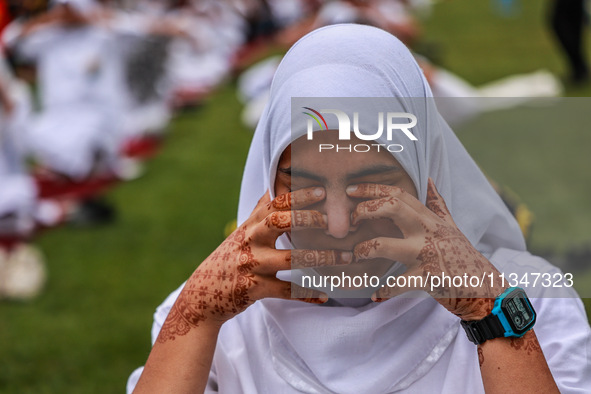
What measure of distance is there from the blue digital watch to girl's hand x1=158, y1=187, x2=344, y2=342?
10.5 inches

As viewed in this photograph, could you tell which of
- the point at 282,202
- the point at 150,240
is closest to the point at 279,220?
the point at 282,202

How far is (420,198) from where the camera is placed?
53.0 inches

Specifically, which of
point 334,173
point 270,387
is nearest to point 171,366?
point 270,387

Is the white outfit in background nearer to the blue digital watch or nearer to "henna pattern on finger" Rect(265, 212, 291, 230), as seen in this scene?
"henna pattern on finger" Rect(265, 212, 291, 230)

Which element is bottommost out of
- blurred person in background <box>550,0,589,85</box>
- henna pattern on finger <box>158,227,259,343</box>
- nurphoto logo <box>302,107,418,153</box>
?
henna pattern on finger <box>158,227,259,343</box>

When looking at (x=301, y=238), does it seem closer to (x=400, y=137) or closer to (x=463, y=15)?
(x=400, y=137)

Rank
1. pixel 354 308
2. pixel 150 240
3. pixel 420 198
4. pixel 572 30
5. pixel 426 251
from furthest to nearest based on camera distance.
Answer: pixel 572 30
pixel 150 240
pixel 354 308
pixel 420 198
pixel 426 251

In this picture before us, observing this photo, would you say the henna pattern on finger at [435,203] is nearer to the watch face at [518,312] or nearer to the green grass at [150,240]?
the watch face at [518,312]

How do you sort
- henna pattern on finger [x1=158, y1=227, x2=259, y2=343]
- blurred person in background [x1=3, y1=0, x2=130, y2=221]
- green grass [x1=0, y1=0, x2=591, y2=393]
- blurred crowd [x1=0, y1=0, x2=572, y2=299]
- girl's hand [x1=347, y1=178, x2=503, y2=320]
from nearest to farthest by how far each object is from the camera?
1. girl's hand [x1=347, y1=178, x2=503, y2=320]
2. henna pattern on finger [x1=158, y1=227, x2=259, y2=343]
3. green grass [x1=0, y1=0, x2=591, y2=393]
4. blurred crowd [x1=0, y1=0, x2=572, y2=299]
5. blurred person in background [x1=3, y1=0, x2=130, y2=221]

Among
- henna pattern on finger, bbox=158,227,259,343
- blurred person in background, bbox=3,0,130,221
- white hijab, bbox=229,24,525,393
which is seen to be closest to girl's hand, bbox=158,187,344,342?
henna pattern on finger, bbox=158,227,259,343

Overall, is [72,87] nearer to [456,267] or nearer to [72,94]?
[72,94]

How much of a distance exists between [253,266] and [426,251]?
0.31 meters

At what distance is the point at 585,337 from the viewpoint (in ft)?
4.50

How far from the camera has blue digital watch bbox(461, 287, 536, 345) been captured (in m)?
1.25
